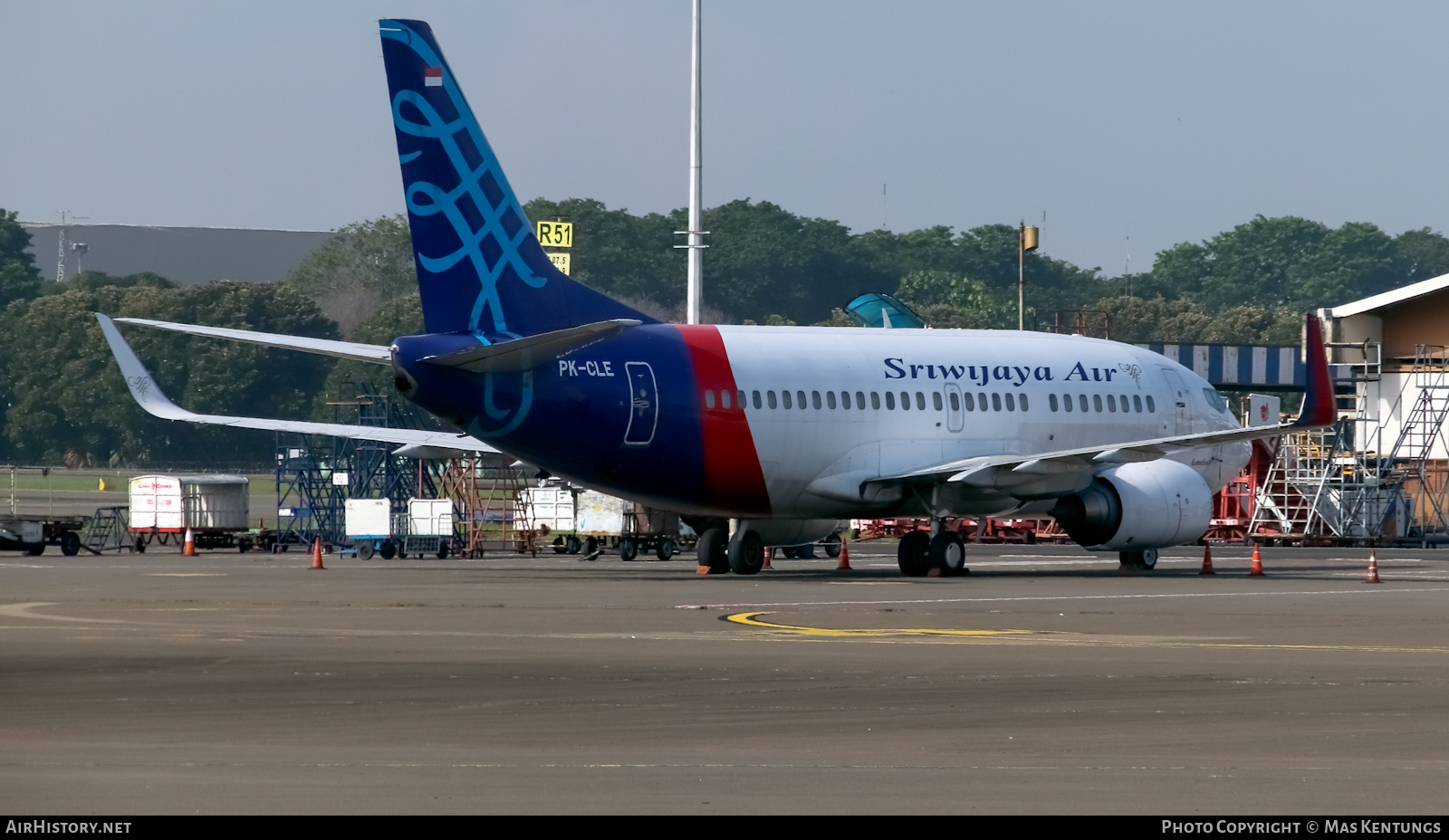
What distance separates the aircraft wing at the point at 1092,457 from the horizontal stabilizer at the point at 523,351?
7.26 metres

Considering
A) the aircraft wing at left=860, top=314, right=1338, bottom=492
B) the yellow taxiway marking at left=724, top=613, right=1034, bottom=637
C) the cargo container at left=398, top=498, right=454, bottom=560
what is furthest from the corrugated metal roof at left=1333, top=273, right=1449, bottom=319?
the yellow taxiway marking at left=724, top=613, right=1034, bottom=637

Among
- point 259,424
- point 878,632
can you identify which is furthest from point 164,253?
point 878,632

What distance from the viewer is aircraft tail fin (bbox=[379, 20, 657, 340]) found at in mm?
31797

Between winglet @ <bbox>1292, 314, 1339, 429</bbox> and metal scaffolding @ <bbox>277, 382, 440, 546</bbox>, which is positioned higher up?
winglet @ <bbox>1292, 314, 1339, 429</bbox>

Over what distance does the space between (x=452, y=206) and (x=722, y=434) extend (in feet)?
19.7

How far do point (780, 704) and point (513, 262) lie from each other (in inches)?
722

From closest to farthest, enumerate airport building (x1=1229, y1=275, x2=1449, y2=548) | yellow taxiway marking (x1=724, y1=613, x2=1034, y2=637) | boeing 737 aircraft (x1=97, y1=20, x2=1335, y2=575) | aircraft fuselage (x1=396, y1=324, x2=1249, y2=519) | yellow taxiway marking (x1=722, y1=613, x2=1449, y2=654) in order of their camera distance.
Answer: yellow taxiway marking (x1=722, y1=613, x2=1449, y2=654)
yellow taxiway marking (x1=724, y1=613, x2=1034, y2=637)
boeing 737 aircraft (x1=97, y1=20, x2=1335, y2=575)
aircraft fuselage (x1=396, y1=324, x2=1249, y2=519)
airport building (x1=1229, y1=275, x2=1449, y2=548)

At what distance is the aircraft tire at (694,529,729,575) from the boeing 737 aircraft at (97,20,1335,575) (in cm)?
5

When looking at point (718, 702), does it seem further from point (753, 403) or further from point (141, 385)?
point (141, 385)

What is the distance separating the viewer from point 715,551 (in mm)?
37750

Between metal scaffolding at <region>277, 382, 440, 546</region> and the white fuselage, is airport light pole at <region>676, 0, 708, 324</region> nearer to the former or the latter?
metal scaffolding at <region>277, 382, 440, 546</region>

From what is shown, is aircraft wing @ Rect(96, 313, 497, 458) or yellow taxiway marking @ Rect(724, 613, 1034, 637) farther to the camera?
aircraft wing @ Rect(96, 313, 497, 458)

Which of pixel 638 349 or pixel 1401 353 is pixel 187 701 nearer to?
pixel 638 349

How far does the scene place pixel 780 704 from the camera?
49.8 ft
